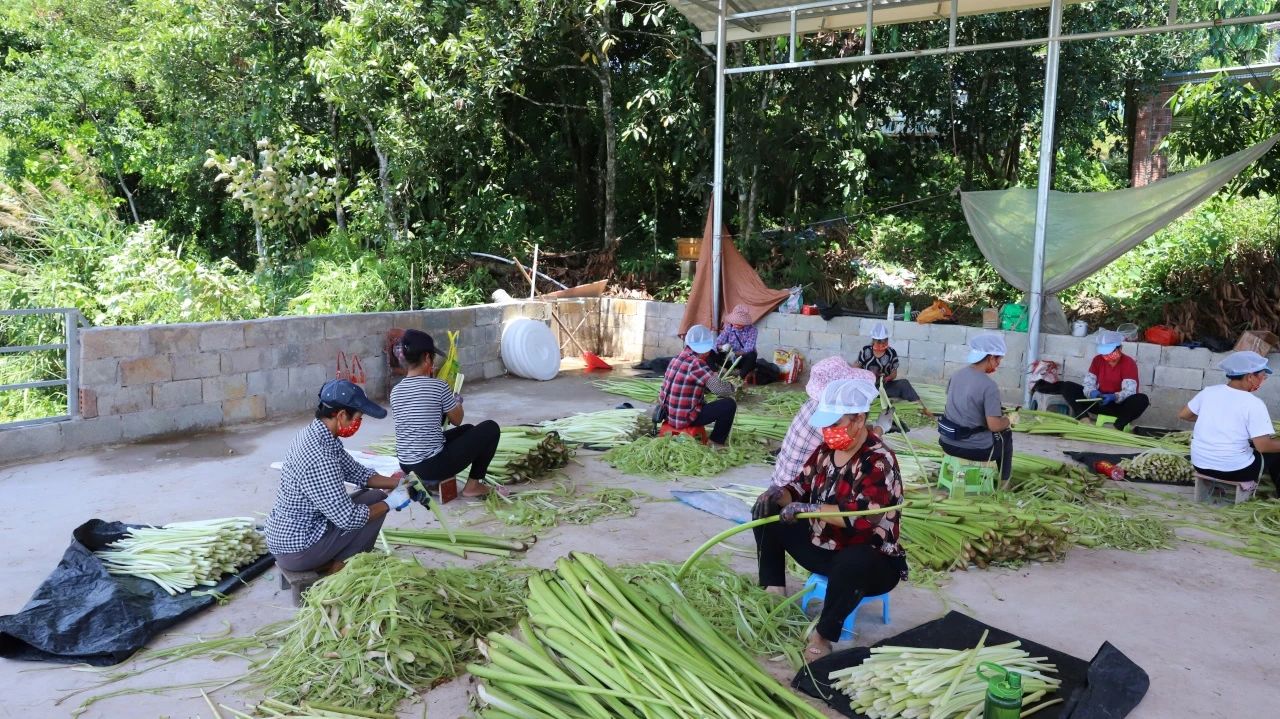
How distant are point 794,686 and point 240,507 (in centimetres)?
369

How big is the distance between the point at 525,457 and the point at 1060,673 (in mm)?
3635

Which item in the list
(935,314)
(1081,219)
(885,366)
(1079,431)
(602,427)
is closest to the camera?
(602,427)

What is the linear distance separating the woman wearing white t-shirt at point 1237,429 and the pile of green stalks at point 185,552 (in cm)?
557

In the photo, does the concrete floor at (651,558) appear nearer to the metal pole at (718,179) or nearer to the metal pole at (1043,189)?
the metal pole at (1043,189)

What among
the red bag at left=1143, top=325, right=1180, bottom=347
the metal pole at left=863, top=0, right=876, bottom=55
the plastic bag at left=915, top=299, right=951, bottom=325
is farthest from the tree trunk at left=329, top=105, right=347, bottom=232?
the red bag at left=1143, top=325, right=1180, bottom=347

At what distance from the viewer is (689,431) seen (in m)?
6.80

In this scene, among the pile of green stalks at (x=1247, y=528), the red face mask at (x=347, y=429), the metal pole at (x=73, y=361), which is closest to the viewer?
the red face mask at (x=347, y=429)

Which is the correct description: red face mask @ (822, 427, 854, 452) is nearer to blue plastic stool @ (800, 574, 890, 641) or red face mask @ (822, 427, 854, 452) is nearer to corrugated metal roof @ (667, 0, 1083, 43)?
blue plastic stool @ (800, 574, 890, 641)

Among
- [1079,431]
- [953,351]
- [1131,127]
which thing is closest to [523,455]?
[1079,431]

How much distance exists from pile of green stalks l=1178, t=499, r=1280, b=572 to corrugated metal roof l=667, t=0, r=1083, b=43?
5.82m

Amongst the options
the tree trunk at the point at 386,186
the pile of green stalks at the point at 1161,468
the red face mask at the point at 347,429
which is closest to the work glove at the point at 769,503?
the red face mask at the point at 347,429

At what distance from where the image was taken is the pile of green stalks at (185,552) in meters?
4.08

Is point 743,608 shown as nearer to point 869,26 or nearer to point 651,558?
point 651,558

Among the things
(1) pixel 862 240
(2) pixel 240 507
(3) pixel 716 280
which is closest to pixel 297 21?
(3) pixel 716 280
